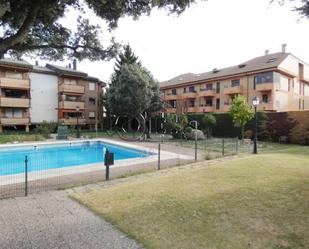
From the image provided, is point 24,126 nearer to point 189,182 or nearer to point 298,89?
point 189,182

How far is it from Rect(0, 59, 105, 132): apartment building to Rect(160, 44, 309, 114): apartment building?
40.9 feet

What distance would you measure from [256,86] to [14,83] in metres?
31.0

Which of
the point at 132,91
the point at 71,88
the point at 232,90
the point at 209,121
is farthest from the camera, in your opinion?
the point at 232,90

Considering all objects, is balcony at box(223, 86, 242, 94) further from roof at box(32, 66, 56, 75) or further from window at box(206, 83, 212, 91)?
roof at box(32, 66, 56, 75)

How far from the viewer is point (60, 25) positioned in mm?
8961

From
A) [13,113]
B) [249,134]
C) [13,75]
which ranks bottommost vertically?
[249,134]

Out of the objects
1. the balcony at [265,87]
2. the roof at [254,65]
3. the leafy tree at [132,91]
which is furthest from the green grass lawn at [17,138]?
the roof at [254,65]

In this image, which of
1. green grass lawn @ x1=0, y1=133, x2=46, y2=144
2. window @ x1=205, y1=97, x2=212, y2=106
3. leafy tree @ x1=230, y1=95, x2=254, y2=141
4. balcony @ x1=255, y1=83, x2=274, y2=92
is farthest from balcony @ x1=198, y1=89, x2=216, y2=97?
green grass lawn @ x1=0, y1=133, x2=46, y2=144

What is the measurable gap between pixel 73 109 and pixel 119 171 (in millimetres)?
28915

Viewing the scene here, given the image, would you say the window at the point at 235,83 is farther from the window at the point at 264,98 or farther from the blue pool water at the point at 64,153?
the blue pool water at the point at 64,153

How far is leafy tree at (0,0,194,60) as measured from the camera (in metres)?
6.85

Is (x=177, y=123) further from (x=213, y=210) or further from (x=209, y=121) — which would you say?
(x=213, y=210)

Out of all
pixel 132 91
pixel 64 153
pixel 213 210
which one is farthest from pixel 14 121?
pixel 213 210

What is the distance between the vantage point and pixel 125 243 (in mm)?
4488
